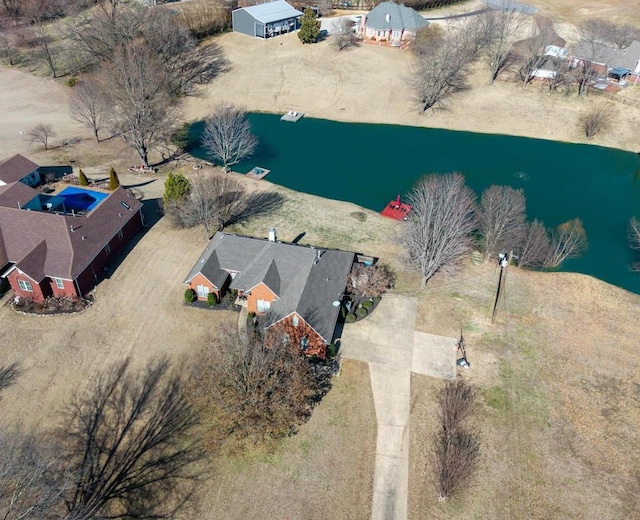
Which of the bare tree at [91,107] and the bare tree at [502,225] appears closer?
the bare tree at [502,225]

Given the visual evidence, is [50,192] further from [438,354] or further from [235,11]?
[235,11]

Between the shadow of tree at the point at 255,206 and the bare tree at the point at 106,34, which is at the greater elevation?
the bare tree at the point at 106,34

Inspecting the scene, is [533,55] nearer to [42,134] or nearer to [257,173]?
[257,173]

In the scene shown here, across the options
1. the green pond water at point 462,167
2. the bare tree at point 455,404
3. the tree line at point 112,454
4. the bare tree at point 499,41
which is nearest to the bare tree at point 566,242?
the green pond water at point 462,167

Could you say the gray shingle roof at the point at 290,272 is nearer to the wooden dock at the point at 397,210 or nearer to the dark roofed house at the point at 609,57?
the wooden dock at the point at 397,210

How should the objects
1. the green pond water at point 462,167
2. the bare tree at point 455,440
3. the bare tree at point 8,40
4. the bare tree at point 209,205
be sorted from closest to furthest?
1. the bare tree at point 455,440
2. the bare tree at point 209,205
3. the green pond water at point 462,167
4. the bare tree at point 8,40

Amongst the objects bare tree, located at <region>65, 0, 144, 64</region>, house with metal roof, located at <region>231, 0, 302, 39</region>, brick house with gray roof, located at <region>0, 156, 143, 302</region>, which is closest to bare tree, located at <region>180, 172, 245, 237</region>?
brick house with gray roof, located at <region>0, 156, 143, 302</region>

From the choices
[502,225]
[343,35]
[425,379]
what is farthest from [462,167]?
[343,35]

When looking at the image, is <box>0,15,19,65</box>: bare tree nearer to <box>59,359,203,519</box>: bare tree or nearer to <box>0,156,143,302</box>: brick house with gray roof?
<box>0,156,143,302</box>: brick house with gray roof
